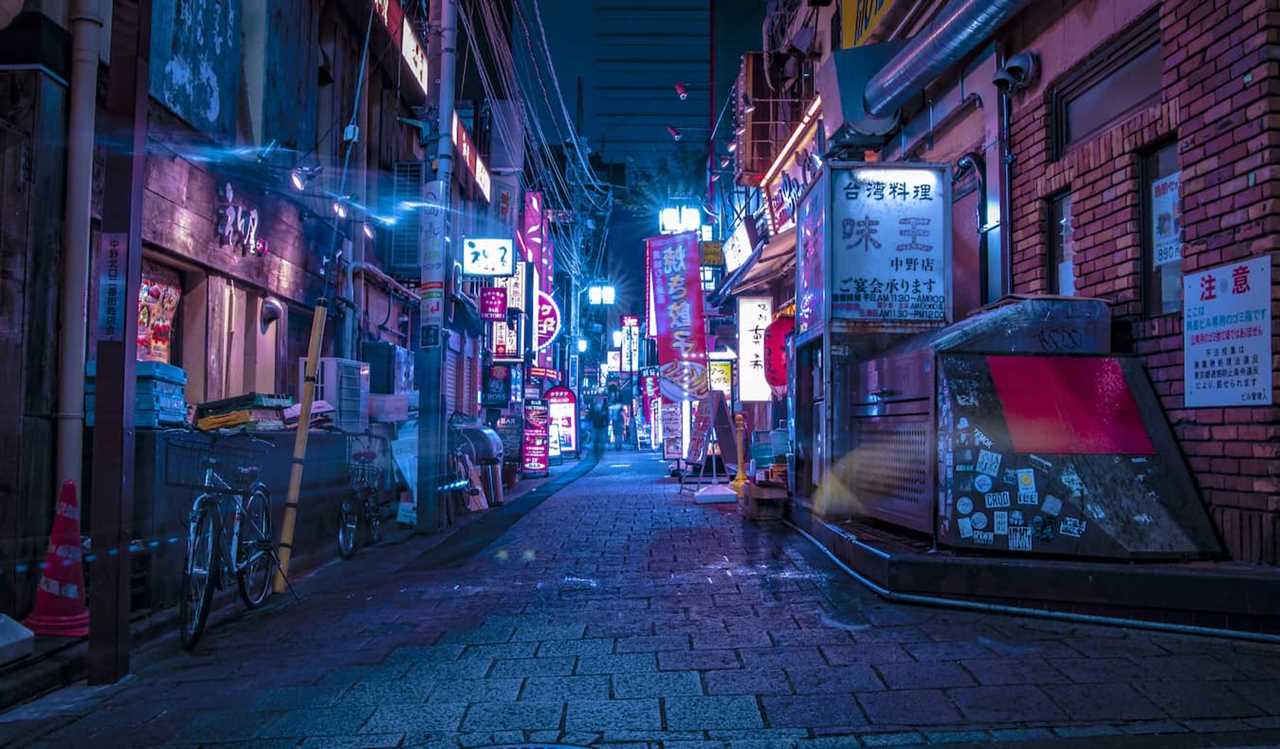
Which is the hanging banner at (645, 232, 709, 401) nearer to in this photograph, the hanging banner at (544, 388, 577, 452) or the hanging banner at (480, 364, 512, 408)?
the hanging banner at (480, 364, 512, 408)

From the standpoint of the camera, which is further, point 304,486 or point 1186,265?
point 304,486

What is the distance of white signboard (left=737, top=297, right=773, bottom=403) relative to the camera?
63.3 feet

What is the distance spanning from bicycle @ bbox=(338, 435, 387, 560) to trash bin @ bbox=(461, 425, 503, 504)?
3.60 meters

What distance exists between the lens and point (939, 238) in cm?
906

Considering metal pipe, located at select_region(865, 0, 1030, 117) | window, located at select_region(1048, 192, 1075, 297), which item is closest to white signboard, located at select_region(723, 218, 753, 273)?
metal pipe, located at select_region(865, 0, 1030, 117)

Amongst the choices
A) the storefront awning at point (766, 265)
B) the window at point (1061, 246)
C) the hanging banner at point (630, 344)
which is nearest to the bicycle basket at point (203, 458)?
the window at point (1061, 246)

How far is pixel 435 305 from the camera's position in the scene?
12172mm

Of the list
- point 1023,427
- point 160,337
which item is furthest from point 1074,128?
point 160,337

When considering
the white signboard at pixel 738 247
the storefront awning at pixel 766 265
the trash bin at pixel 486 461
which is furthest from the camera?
the white signboard at pixel 738 247

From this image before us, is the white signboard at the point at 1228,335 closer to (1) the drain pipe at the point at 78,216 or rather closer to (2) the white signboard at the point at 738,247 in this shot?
(1) the drain pipe at the point at 78,216

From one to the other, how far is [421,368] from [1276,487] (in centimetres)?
1005

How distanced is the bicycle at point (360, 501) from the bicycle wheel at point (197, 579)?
368 cm

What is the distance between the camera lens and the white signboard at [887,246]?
9016 mm

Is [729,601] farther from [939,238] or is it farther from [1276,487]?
[939,238]
